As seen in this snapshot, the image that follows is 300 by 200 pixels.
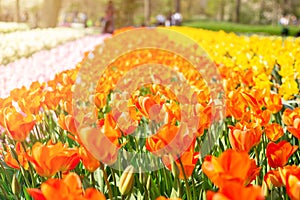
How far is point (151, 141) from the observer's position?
6.32 feet

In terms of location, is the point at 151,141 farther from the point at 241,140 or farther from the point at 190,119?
the point at 190,119

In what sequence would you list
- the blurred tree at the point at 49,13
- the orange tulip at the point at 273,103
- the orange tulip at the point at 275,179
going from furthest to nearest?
the blurred tree at the point at 49,13 → the orange tulip at the point at 273,103 → the orange tulip at the point at 275,179

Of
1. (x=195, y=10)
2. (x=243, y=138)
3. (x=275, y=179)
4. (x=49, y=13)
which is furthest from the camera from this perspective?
(x=195, y=10)

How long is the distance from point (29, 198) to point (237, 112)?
3.60 feet

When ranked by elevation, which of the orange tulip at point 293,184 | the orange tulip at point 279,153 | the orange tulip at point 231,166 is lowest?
the orange tulip at point 279,153

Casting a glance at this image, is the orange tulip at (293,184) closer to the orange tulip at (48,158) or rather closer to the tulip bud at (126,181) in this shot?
the tulip bud at (126,181)

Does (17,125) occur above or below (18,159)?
above

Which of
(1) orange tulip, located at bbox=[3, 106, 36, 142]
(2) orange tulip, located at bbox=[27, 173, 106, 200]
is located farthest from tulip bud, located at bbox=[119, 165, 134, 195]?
(1) orange tulip, located at bbox=[3, 106, 36, 142]

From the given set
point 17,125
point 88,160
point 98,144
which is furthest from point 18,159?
point 98,144

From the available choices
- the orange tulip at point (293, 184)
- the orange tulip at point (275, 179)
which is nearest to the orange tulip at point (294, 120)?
the orange tulip at point (275, 179)

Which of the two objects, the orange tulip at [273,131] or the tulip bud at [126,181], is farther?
the orange tulip at [273,131]

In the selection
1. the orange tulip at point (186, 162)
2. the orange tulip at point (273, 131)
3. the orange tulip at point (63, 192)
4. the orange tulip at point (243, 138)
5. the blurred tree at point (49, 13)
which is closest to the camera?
the orange tulip at point (63, 192)

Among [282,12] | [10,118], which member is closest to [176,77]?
[10,118]

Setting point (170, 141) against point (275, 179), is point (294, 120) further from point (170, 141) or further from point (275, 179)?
point (170, 141)
